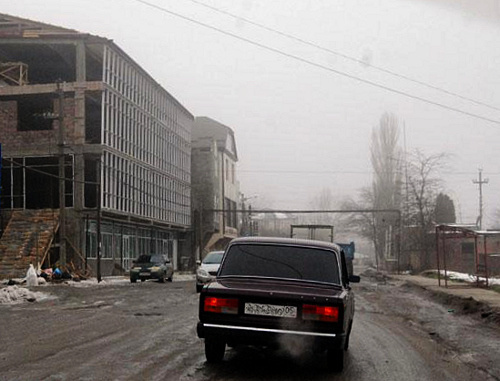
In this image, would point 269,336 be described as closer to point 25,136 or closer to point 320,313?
point 320,313

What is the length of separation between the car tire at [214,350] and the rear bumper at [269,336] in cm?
62

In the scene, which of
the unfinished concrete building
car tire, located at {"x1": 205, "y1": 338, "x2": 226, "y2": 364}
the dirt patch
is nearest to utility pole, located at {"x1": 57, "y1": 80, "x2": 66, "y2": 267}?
the unfinished concrete building

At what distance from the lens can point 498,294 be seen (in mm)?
20641

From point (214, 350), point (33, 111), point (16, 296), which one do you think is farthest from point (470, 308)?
point (33, 111)

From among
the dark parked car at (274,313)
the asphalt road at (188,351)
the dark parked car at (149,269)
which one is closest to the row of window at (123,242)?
the dark parked car at (149,269)

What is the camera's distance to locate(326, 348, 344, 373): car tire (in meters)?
7.58

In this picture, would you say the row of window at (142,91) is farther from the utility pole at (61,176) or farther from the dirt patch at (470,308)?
the dirt patch at (470,308)

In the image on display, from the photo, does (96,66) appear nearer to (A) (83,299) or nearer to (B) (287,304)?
(A) (83,299)

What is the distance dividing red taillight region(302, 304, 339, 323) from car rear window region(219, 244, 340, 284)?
0.98 m

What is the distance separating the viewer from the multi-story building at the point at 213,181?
6400 cm

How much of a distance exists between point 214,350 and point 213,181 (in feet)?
190

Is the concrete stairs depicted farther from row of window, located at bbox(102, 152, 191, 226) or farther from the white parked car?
the white parked car


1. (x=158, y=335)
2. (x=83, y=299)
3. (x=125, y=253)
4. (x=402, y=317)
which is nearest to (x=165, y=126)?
(x=125, y=253)

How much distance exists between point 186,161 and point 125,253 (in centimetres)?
1557
